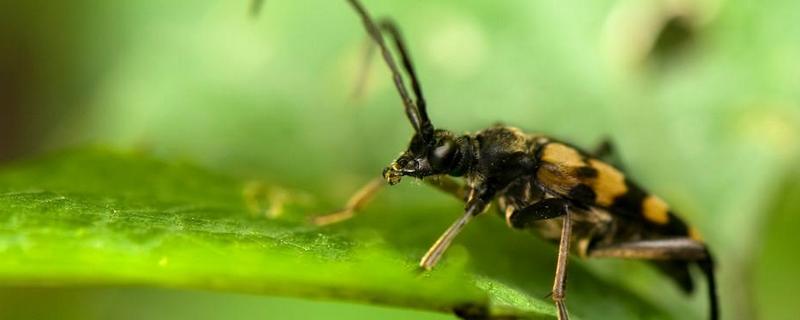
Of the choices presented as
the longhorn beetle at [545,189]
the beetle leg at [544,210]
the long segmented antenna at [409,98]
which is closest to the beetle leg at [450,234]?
the longhorn beetle at [545,189]

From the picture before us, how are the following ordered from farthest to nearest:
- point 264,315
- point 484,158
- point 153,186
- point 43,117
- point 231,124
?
point 43,117, point 231,124, point 264,315, point 484,158, point 153,186

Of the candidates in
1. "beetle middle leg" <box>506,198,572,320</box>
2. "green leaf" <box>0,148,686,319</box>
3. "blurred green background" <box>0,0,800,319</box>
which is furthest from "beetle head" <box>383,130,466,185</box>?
"blurred green background" <box>0,0,800,319</box>

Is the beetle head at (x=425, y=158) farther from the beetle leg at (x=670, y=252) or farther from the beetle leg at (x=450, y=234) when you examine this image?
the beetle leg at (x=670, y=252)

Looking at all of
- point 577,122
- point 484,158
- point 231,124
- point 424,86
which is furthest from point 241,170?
point 577,122

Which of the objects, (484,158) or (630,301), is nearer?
(630,301)

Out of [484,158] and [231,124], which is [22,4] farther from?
[484,158]
